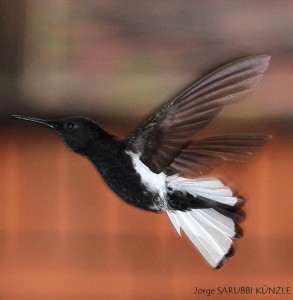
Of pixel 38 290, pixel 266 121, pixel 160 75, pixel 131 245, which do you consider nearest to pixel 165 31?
pixel 160 75

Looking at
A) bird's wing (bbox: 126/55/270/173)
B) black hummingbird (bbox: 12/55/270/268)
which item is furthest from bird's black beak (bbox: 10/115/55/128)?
bird's wing (bbox: 126/55/270/173)

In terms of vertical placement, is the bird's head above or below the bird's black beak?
below

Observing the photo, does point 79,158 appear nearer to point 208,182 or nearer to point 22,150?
point 22,150

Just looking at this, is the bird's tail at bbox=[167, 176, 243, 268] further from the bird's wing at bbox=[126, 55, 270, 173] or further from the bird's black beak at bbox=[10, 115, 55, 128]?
the bird's black beak at bbox=[10, 115, 55, 128]

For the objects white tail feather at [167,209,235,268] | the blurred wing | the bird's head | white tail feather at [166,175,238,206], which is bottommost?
white tail feather at [167,209,235,268]

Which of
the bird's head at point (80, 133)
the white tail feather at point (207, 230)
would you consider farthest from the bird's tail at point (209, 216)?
the bird's head at point (80, 133)

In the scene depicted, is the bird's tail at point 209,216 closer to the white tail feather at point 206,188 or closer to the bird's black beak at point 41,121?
the white tail feather at point 206,188

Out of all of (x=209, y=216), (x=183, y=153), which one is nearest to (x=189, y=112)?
(x=183, y=153)

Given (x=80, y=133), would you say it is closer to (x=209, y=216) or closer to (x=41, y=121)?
(x=41, y=121)
